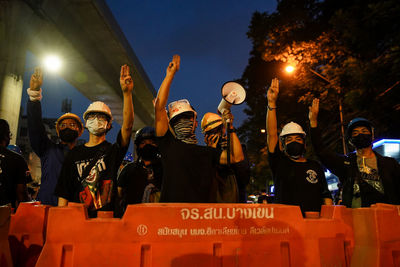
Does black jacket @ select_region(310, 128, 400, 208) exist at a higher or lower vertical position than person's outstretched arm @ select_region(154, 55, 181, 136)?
lower

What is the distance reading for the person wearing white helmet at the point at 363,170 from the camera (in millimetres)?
3590

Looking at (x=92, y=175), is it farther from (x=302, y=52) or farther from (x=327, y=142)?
(x=327, y=142)

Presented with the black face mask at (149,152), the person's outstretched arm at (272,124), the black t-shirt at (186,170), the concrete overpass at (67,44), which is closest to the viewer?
the black t-shirt at (186,170)

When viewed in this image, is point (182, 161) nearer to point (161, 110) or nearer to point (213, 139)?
point (161, 110)

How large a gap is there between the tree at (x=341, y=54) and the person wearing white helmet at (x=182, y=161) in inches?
309

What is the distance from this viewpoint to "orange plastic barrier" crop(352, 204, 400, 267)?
2.12 m

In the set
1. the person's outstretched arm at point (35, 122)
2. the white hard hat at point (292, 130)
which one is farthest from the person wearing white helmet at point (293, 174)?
the person's outstretched arm at point (35, 122)

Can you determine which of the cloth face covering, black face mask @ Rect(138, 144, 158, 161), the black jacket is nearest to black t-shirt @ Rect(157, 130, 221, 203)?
the cloth face covering

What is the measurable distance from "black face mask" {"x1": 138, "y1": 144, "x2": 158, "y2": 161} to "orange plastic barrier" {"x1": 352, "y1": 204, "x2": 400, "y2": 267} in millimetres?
2803

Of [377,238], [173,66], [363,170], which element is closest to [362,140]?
[363,170]

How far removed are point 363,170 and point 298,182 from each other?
2.79 ft

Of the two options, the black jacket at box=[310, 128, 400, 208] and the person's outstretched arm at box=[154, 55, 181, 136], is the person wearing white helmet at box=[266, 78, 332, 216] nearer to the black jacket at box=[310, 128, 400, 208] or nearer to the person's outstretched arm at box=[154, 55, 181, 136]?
the black jacket at box=[310, 128, 400, 208]

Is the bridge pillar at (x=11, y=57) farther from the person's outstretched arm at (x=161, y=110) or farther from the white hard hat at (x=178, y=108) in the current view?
the person's outstretched arm at (x=161, y=110)

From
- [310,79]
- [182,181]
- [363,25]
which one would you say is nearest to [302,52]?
[310,79]
